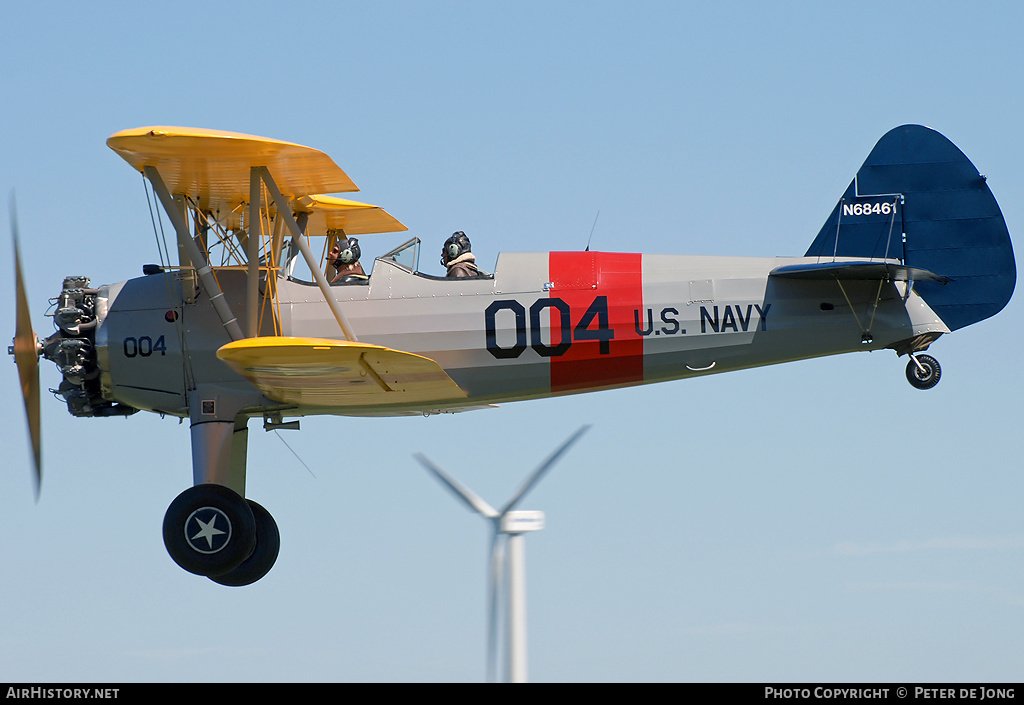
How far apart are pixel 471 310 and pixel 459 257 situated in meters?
0.69

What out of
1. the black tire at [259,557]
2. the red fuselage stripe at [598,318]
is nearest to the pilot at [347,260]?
the red fuselage stripe at [598,318]

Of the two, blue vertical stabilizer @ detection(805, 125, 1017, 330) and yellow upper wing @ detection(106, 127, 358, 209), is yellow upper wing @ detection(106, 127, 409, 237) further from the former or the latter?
blue vertical stabilizer @ detection(805, 125, 1017, 330)

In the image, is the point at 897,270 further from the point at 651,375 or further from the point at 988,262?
the point at 651,375

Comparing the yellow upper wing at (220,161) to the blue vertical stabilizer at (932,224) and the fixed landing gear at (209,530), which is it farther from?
the blue vertical stabilizer at (932,224)

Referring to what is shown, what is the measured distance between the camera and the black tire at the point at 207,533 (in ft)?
41.5

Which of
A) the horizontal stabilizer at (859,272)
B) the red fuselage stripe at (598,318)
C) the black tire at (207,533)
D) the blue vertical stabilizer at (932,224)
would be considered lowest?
the black tire at (207,533)

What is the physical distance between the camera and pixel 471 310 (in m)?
12.9

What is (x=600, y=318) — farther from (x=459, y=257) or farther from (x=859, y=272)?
(x=859, y=272)

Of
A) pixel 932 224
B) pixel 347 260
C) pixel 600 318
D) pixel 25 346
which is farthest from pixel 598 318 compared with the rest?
pixel 25 346

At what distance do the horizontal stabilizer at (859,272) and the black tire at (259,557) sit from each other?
5.92 meters

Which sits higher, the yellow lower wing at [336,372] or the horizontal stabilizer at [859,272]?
the horizontal stabilizer at [859,272]

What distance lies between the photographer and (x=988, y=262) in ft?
42.1

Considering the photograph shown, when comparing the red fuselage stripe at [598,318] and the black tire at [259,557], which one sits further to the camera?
the black tire at [259,557]
